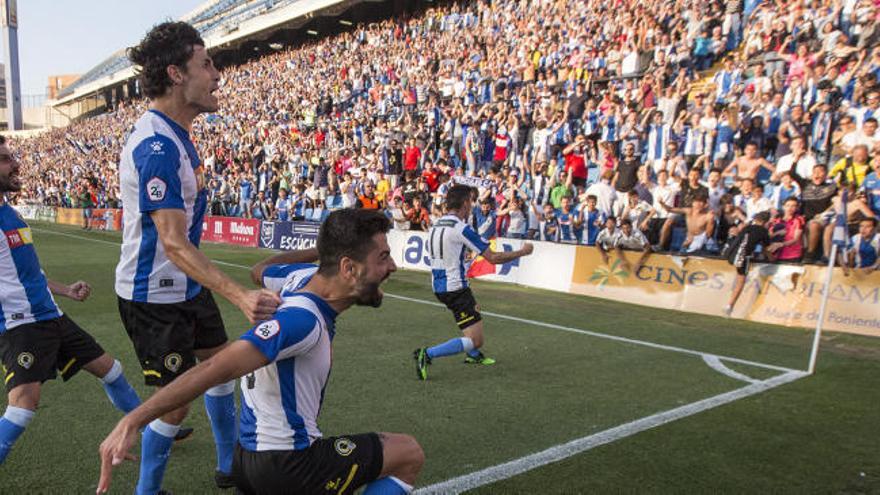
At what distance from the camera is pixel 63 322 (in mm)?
4070

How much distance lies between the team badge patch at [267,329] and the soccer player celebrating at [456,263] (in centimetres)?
442

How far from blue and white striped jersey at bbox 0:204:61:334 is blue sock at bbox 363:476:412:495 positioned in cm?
253

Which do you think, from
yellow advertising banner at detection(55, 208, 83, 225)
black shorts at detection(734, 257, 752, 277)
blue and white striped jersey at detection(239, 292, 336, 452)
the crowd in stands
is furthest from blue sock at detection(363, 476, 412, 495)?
yellow advertising banner at detection(55, 208, 83, 225)

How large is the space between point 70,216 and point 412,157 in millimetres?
24389

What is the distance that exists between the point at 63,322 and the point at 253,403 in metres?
2.24

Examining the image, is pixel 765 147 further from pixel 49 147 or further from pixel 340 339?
pixel 49 147

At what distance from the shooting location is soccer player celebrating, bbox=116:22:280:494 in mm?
3082

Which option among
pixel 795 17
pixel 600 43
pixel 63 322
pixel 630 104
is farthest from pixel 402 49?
pixel 63 322

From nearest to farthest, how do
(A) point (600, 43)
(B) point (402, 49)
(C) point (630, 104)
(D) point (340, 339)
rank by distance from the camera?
(D) point (340, 339) < (C) point (630, 104) < (A) point (600, 43) < (B) point (402, 49)

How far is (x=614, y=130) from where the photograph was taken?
15062 millimetres

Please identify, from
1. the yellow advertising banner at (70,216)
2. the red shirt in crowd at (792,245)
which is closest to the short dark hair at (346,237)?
the red shirt in crowd at (792,245)

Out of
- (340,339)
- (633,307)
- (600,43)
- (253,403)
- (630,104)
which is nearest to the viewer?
(253,403)

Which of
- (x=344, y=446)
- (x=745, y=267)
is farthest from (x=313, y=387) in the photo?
(x=745, y=267)

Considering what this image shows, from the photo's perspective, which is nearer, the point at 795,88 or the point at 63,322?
the point at 63,322
